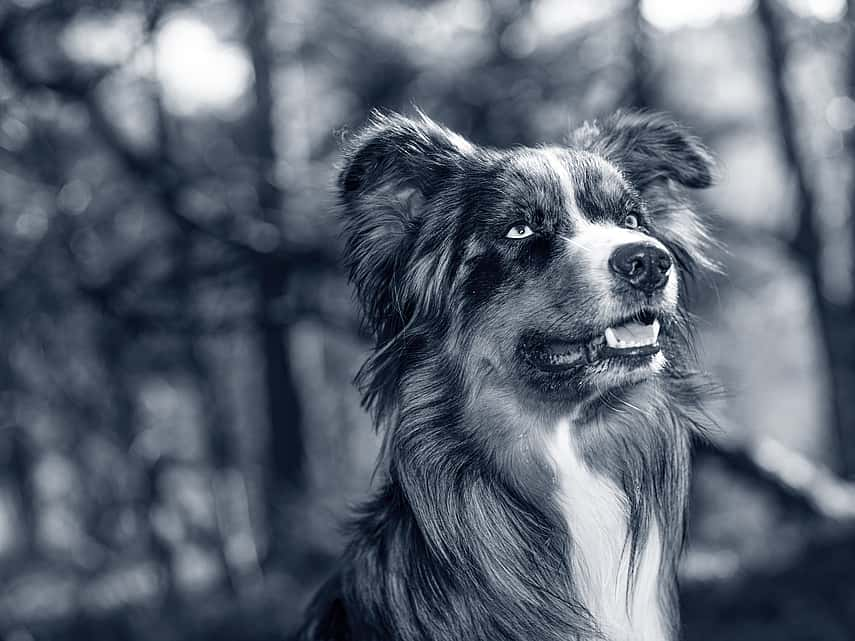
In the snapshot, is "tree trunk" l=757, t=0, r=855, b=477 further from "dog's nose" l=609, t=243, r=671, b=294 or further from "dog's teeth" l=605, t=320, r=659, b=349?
"dog's nose" l=609, t=243, r=671, b=294

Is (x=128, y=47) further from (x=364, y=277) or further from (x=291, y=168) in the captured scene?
(x=364, y=277)

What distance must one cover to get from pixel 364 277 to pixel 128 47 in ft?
15.1

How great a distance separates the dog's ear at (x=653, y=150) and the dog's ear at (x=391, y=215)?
27.2 inches

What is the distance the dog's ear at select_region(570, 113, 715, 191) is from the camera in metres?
3.95

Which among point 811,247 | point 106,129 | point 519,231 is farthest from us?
point 811,247

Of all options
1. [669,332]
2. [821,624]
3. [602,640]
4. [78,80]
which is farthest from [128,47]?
[821,624]

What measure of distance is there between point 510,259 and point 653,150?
908 millimetres

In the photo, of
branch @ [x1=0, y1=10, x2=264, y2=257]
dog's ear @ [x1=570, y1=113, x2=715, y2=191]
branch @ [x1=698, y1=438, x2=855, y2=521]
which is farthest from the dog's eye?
branch @ [x1=698, y1=438, x2=855, y2=521]

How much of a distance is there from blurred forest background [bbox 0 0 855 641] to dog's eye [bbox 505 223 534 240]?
1.98 m

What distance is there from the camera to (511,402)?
3.51 m

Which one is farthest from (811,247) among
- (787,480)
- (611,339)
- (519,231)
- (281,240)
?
(611,339)

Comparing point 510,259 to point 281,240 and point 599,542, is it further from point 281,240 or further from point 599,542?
point 281,240

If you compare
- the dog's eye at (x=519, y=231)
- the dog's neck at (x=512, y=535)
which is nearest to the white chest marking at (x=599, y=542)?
the dog's neck at (x=512, y=535)

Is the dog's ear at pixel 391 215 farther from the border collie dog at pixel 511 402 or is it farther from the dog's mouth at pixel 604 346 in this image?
the dog's mouth at pixel 604 346
